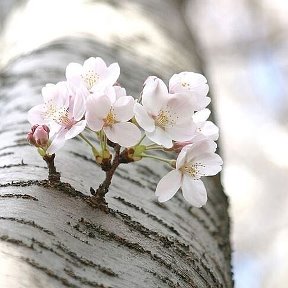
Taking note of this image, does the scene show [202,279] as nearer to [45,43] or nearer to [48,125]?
[48,125]

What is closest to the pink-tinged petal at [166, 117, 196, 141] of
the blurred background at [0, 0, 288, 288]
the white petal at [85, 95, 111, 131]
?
the white petal at [85, 95, 111, 131]

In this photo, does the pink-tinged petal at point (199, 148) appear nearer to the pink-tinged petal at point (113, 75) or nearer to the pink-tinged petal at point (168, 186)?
the pink-tinged petal at point (168, 186)

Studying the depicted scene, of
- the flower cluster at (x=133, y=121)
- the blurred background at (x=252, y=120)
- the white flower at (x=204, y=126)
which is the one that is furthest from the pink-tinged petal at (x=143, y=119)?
the blurred background at (x=252, y=120)

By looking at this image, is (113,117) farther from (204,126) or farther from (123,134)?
(204,126)

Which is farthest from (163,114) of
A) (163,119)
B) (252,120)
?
(252,120)

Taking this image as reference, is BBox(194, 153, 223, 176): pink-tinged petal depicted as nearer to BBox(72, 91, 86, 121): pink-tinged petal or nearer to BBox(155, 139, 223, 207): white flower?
BBox(155, 139, 223, 207): white flower

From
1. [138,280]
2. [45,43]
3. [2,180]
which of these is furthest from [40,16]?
[138,280]
